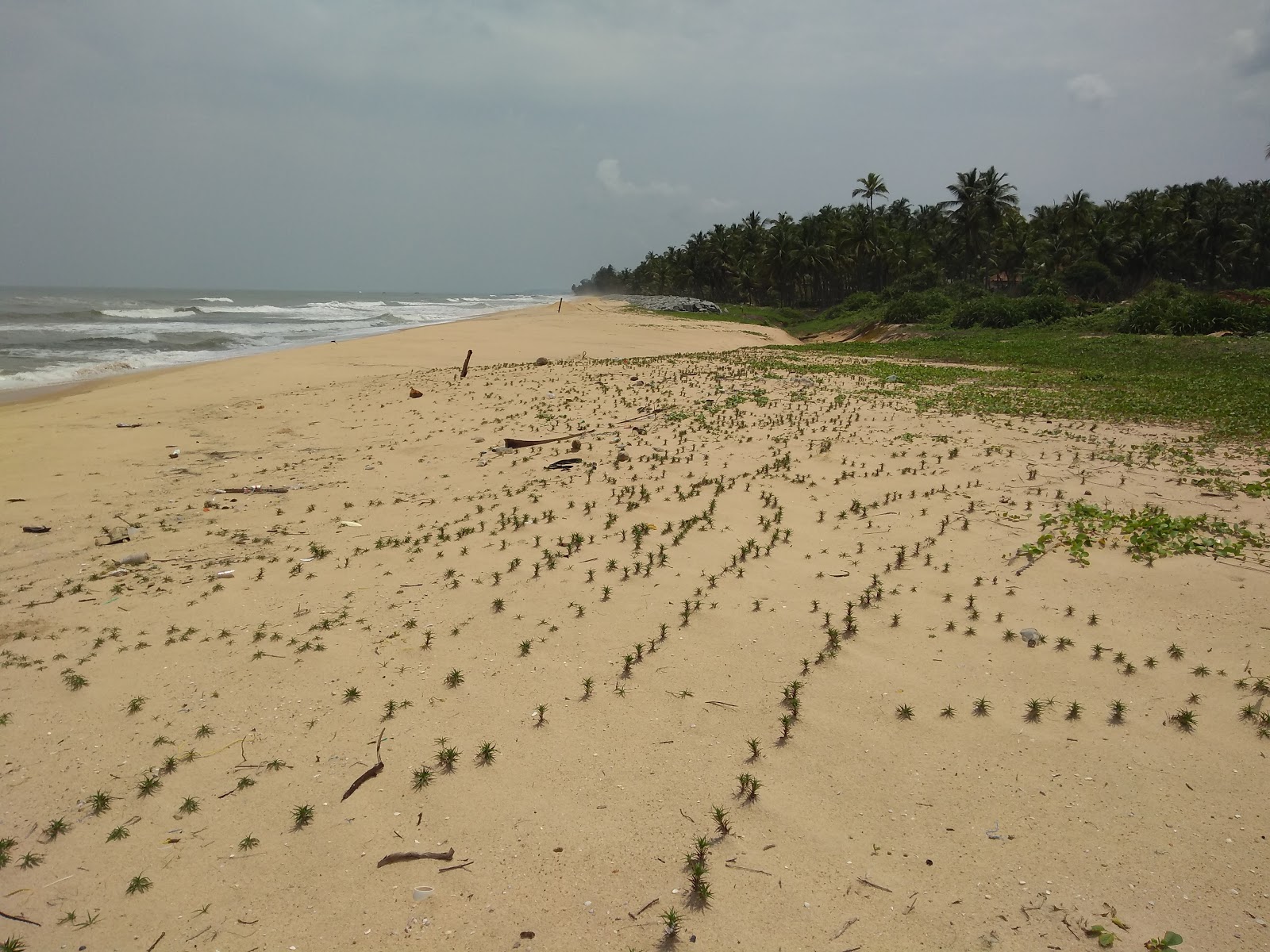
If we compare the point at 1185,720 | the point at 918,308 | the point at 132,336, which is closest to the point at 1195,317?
the point at 918,308

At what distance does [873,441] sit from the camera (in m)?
11.5

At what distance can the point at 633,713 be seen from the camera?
4.96 meters

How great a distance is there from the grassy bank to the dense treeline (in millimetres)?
16335

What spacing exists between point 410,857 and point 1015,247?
7055 cm

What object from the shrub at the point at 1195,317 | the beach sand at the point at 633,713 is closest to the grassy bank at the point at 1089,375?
the shrub at the point at 1195,317

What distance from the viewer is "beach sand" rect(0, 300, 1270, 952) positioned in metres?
3.57

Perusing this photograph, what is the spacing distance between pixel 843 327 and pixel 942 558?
141ft

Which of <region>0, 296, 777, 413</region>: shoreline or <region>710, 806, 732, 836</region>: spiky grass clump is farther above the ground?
<region>0, 296, 777, 413</region>: shoreline

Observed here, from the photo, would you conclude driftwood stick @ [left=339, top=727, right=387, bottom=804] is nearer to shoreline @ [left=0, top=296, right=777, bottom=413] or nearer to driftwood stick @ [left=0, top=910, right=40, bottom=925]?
driftwood stick @ [left=0, top=910, right=40, bottom=925]

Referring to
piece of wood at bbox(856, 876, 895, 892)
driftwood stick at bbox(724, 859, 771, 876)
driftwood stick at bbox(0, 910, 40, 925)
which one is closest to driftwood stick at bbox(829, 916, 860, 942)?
piece of wood at bbox(856, 876, 895, 892)

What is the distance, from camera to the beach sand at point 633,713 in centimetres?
357

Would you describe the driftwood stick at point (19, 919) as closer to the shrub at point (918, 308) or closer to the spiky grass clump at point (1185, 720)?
the spiky grass clump at point (1185, 720)

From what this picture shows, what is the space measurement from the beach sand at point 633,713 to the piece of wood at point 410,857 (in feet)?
0.18

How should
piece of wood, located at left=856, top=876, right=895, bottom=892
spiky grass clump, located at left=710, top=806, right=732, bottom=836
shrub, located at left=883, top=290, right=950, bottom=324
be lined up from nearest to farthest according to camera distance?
piece of wood, located at left=856, top=876, right=895, bottom=892 → spiky grass clump, located at left=710, top=806, right=732, bottom=836 → shrub, located at left=883, top=290, right=950, bottom=324
